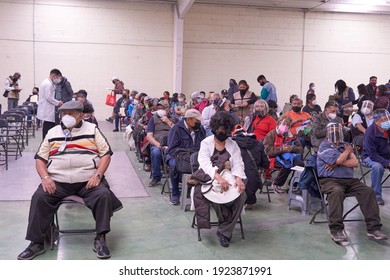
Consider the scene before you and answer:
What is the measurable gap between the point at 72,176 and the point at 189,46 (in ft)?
37.7

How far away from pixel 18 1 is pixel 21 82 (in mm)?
2316

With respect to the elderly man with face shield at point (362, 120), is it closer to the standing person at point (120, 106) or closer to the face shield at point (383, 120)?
the face shield at point (383, 120)

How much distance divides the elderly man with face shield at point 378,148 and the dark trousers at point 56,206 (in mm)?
2797

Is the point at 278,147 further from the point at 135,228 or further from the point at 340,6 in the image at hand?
the point at 340,6

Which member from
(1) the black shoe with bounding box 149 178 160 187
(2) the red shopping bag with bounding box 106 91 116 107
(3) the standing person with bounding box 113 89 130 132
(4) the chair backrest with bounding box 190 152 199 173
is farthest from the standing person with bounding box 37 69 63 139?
(2) the red shopping bag with bounding box 106 91 116 107

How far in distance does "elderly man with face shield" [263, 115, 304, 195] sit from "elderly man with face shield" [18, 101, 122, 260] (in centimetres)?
210

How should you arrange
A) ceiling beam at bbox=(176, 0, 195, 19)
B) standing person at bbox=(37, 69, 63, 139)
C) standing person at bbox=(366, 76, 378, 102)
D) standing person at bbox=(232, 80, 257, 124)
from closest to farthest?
standing person at bbox=(37, 69, 63, 139)
standing person at bbox=(232, 80, 257, 124)
standing person at bbox=(366, 76, 378, 102)
ceiling beam at bbox=(176, 0, 195, 19)

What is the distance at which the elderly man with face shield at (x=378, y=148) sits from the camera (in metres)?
4.66

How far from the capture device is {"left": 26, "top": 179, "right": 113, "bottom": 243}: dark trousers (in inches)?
127

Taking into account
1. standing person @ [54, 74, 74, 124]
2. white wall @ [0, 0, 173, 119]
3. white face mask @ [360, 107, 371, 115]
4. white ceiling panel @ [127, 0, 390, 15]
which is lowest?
white face mask @ [360, 107, 371, 115]

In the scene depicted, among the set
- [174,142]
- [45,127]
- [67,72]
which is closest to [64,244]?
[174,142]

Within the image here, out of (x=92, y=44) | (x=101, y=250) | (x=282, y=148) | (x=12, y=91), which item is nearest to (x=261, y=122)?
(x=282, y=148)

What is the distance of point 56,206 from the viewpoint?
131 inches

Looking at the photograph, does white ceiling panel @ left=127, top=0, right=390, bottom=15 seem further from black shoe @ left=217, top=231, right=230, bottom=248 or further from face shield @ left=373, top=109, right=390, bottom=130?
black shoe @ left=217, top=231, right=230, bottom=248
